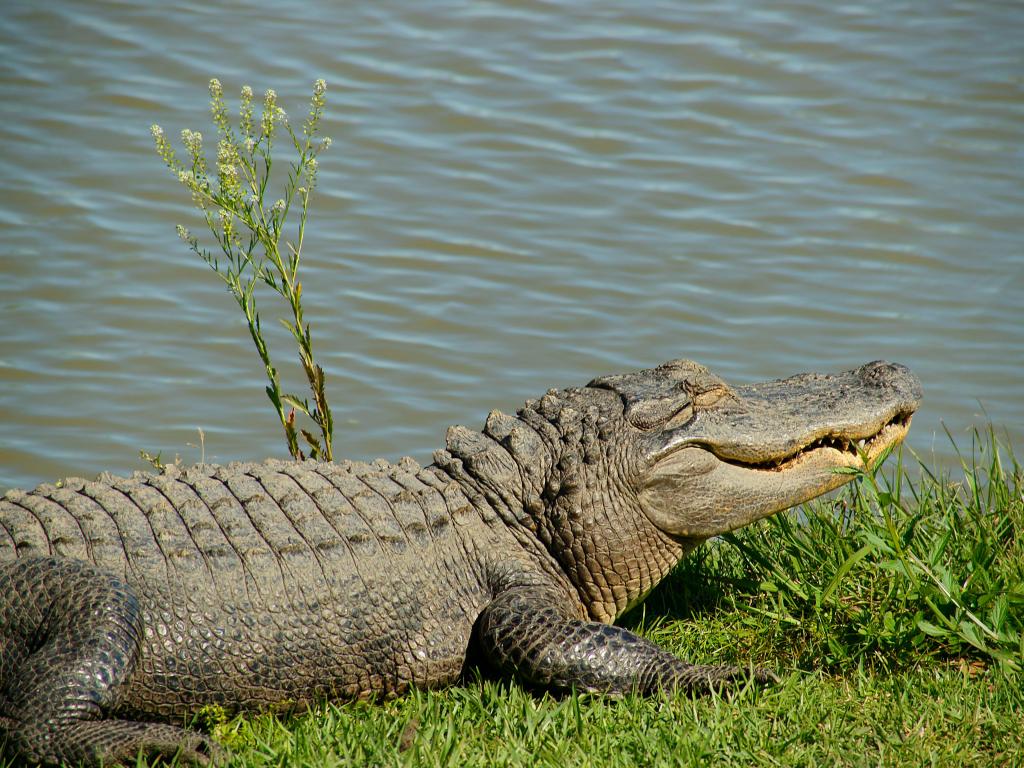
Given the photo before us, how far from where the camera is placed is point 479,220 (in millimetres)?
8922

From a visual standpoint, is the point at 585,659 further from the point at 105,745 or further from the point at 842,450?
the point at 105,745

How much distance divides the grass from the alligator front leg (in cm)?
6

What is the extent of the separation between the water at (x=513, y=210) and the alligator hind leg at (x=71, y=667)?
3086mm

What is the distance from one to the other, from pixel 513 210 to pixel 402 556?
551cm

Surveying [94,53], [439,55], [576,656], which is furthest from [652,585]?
[94,53]

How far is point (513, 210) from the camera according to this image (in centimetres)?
906

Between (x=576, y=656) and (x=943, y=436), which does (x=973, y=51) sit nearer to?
(x=943, y=436)

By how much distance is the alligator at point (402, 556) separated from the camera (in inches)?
137

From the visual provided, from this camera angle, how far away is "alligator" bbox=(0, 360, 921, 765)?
3.48 meters

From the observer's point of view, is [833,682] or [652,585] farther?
[652,585]

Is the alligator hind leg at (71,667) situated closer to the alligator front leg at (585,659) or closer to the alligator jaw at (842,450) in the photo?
the alligator front leg at (585,659)

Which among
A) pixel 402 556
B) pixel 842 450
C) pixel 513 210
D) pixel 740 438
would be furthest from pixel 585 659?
pixel 513 210

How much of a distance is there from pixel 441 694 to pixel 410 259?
5073mm

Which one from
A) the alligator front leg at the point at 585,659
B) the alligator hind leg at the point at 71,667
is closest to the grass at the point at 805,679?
the alligator front leg at the point at 585,659
